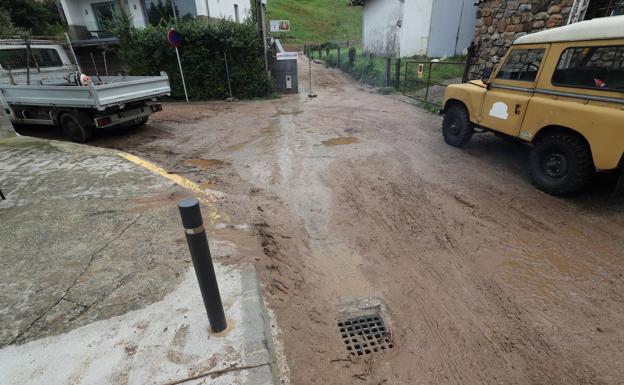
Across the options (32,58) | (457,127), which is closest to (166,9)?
(32,58)

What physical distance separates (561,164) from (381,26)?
63.2 ft

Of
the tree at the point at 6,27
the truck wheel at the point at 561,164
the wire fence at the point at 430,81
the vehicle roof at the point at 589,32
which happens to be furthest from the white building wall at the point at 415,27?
the tree at the point at 6,27

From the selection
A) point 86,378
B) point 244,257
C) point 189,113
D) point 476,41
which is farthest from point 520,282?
point 189,113

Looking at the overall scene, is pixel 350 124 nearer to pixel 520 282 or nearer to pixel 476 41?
pixel 476 41

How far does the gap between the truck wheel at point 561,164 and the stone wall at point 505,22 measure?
3655 millimetres

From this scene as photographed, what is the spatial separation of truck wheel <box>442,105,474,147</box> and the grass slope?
37749mm

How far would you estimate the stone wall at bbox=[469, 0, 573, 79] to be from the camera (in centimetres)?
773

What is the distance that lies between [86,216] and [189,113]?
8.31 m

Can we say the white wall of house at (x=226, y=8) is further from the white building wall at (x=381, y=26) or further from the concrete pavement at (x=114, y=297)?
the concrete pavement at (x=114, y=297)

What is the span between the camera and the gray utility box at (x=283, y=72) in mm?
14664

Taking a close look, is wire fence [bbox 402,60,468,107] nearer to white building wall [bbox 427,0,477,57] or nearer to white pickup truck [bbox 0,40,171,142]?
white building wall [bbox 427,0,477,57]

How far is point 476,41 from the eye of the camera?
988 centimetres

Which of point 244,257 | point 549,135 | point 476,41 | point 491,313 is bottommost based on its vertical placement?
point 491,313

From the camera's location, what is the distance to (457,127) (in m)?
6.79
